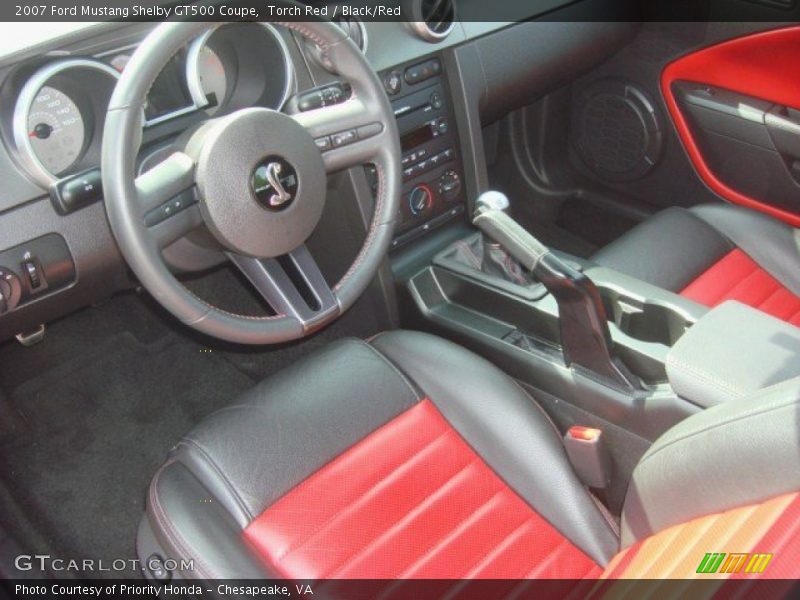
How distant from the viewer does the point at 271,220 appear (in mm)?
1238

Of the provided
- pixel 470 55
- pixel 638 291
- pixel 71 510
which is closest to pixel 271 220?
pixel 638 291

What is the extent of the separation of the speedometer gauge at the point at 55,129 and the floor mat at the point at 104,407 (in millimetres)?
806

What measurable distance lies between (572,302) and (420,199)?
0.53 meters

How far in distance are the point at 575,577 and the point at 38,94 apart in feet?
3.43

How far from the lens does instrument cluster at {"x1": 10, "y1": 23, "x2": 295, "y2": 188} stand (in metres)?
1.25

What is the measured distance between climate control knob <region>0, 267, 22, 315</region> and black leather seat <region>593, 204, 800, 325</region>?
1111mm

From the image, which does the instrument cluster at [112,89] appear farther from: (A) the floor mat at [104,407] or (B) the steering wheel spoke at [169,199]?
(A) the floor mat at [104,407]

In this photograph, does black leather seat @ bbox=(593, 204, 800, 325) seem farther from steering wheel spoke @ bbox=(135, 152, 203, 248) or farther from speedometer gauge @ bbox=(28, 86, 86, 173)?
speedometer gauge @ bbox=(28, 86, 86, 173)

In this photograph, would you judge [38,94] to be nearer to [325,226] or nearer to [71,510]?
[325,226]

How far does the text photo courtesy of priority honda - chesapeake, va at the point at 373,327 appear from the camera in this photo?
1139 millimetres

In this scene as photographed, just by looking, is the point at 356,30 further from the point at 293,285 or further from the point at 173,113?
the point at 293,285

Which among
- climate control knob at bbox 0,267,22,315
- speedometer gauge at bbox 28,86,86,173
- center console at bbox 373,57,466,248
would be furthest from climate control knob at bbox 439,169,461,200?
climate control knob at bbox 0,267,22,315

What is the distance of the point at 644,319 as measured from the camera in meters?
1.58

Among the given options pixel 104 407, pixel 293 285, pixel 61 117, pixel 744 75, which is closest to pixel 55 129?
pixel 61 117
